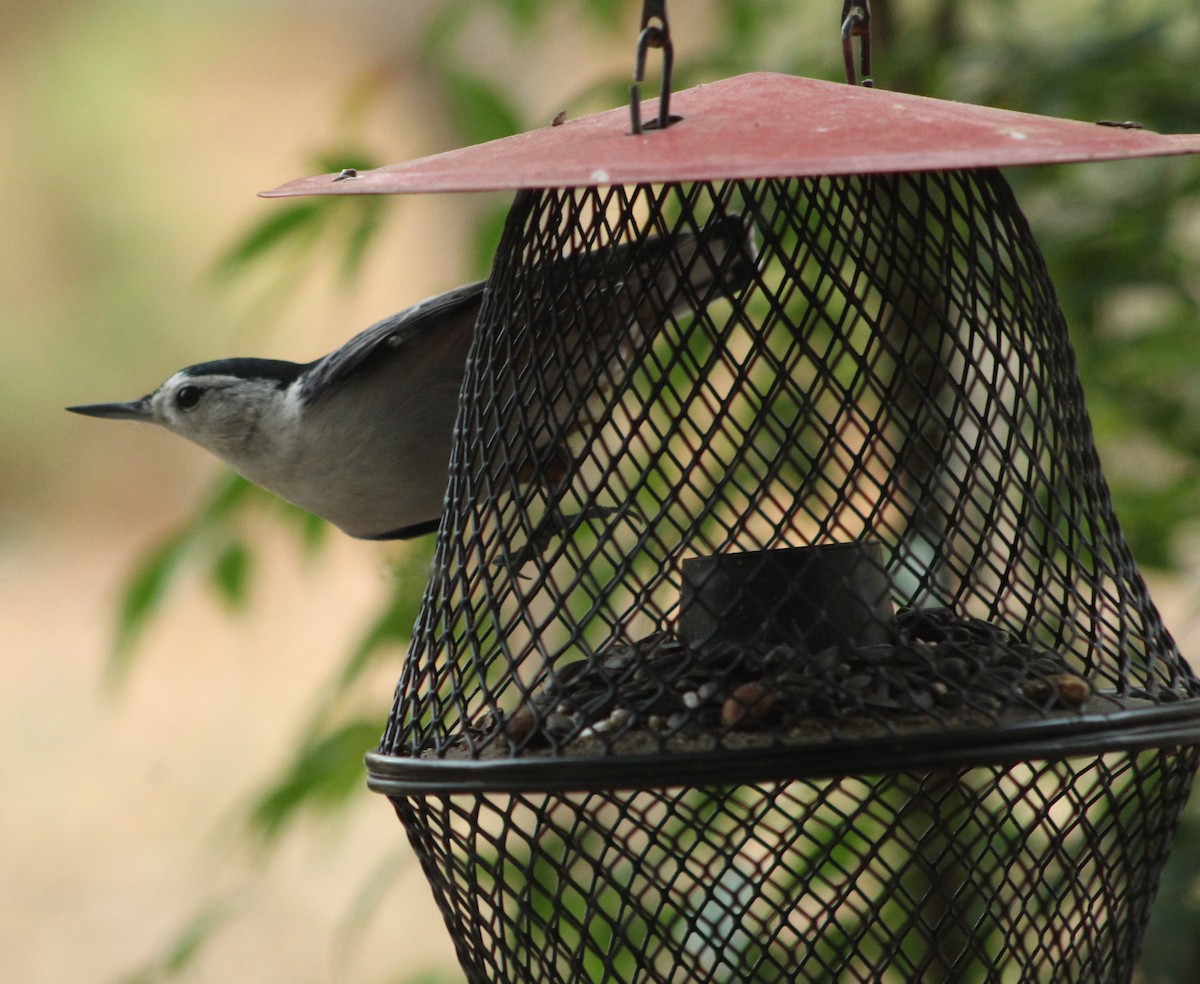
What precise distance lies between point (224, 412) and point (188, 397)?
0.12 metres

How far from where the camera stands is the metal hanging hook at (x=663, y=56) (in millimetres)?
1587

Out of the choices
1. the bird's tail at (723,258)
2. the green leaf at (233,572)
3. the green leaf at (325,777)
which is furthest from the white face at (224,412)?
the bird's tail at (723,258)

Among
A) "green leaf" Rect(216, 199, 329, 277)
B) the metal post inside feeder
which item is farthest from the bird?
the metal post inside feeder

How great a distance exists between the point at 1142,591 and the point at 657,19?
926 millimetres

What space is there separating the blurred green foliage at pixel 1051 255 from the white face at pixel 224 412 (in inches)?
7.8

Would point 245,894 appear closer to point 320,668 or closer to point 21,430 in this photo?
point 320,668

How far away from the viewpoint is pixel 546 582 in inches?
74.0

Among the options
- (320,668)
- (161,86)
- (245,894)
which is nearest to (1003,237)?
(245,894)

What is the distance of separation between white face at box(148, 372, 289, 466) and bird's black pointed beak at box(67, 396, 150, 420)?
0.05 feet

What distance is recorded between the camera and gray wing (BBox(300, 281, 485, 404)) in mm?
2512

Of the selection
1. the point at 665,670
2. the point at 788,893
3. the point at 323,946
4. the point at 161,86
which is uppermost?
the point at 161,86

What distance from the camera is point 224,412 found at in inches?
113

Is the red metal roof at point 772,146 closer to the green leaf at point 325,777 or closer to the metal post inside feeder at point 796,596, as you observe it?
the metal post inside feeder at point 796,596

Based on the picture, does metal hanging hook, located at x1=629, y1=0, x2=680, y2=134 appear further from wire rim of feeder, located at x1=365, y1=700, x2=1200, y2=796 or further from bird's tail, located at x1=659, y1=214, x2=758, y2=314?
wire rim of feeder, located at x1=365, y1=700, x2=1200, y2=796
